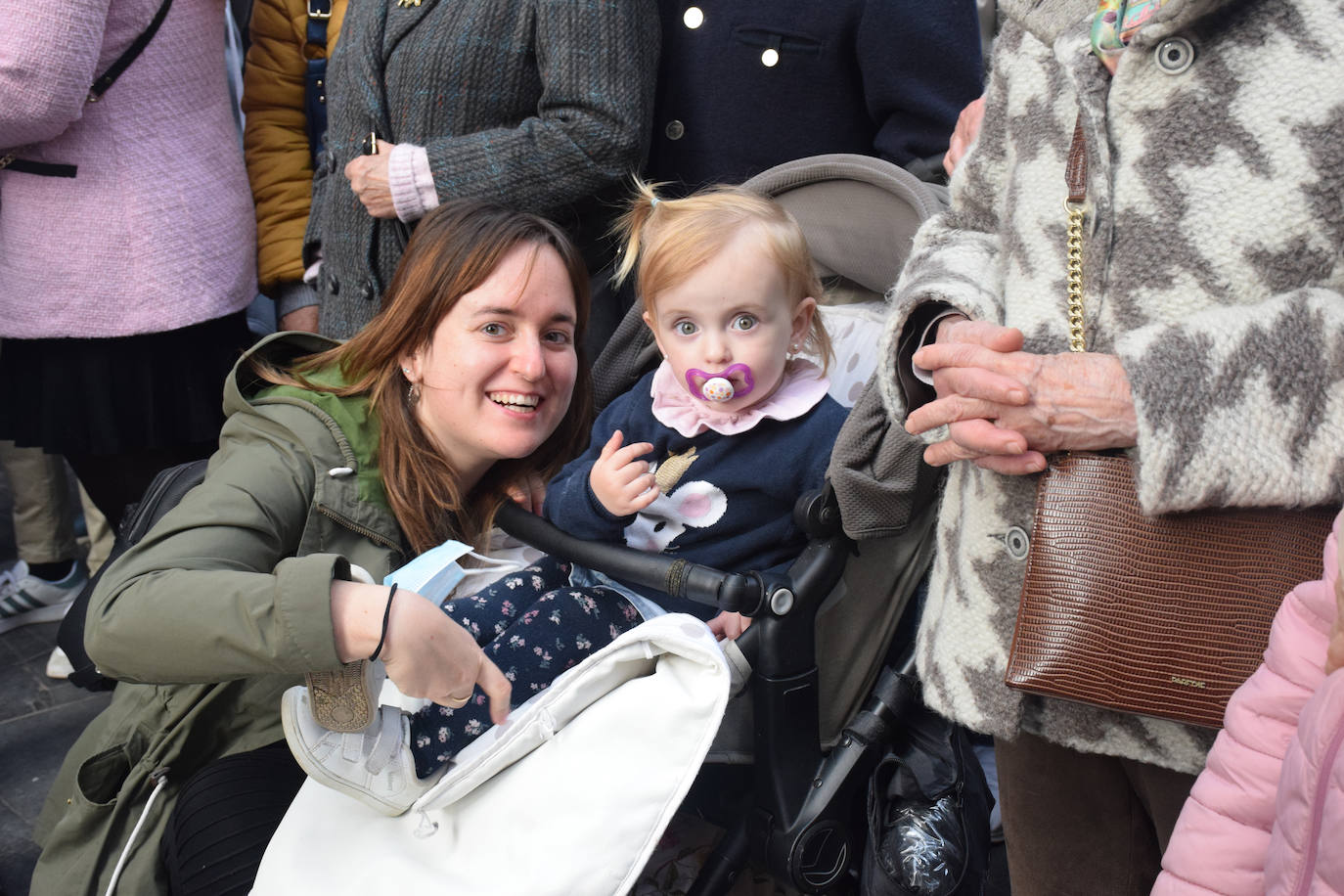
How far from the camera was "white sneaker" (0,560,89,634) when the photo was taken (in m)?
3.73

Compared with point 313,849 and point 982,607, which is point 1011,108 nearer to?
point 982,607

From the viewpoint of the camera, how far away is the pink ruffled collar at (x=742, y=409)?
202cm

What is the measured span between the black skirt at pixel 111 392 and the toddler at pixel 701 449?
1150 mm

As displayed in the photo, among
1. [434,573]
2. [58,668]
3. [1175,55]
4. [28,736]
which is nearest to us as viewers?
[1175,55]

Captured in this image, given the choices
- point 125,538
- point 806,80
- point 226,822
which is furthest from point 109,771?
point 806,80

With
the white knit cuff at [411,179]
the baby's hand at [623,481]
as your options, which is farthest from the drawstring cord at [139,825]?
the white knit cuff at [411,179]

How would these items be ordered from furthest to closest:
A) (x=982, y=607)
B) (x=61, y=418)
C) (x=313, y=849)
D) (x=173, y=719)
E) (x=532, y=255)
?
(x=61, y=418)
(x=532, y=255)
(x=173, y=719)
(x=313, y=849)
(x=982, y=607)

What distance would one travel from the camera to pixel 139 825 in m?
1.80

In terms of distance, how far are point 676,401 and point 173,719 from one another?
1.03 m

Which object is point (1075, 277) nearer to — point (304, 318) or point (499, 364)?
point (499, 364)

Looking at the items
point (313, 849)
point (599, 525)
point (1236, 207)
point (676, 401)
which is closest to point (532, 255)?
point (676, 401)

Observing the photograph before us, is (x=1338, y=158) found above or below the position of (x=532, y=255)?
above

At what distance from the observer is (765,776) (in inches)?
68.8

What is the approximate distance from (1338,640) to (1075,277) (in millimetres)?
475
